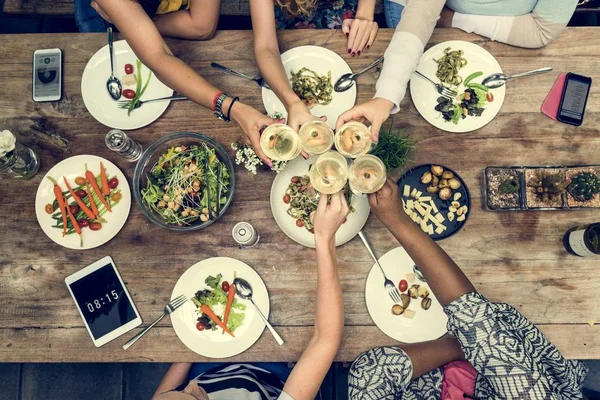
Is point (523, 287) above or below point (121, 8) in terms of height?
below

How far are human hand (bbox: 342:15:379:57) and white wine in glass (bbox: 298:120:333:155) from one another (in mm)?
472

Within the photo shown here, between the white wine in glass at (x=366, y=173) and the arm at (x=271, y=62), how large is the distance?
30cm

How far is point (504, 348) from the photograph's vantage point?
1.57 metres

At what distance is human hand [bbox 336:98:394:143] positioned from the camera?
176 cm

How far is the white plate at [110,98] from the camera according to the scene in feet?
6.38

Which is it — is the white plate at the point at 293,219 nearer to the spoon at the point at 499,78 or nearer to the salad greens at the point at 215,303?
the salad greens at the point at 215,303

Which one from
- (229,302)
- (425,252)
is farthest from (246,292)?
(425,252)

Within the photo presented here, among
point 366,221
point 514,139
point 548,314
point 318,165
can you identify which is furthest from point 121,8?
point 548,314

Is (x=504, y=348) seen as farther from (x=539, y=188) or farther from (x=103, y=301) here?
(x=103, y=301)

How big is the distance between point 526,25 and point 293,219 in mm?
1315

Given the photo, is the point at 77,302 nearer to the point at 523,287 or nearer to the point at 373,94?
the point at 373,94

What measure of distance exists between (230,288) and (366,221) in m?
0.65

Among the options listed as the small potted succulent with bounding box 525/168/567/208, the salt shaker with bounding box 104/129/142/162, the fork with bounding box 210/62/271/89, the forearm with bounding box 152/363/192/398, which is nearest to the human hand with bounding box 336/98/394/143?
the fork with bounding box 210/62/271/89

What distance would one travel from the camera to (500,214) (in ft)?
6.04
